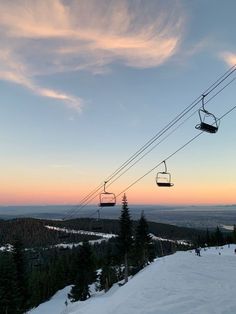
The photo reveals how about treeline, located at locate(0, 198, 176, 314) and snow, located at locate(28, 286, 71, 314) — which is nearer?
treeline, located at locate(0, 198, 176, 314)

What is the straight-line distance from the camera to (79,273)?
68438 millimetres

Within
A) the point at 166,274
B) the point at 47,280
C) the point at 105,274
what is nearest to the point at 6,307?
the point at 166,274

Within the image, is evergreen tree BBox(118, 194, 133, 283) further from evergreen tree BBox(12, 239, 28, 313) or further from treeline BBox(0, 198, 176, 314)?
evergreen tree BBox(12, 239, 28, 313)

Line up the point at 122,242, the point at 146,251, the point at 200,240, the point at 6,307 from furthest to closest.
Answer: the point at 200,240 < the point at 146,251 < the point at 122,242 < the point at 6,307

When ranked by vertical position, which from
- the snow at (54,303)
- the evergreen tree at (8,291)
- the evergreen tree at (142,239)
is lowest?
the snow at (54,303)

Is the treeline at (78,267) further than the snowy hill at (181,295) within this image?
Yes

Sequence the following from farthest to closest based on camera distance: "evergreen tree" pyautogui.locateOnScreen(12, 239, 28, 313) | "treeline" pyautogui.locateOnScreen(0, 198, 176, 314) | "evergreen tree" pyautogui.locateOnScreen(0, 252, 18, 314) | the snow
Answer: the snow → "evergreen tree" pyautogui.locateOnScreen(12, 239, 28, 313) → "treeline" pyautogui.locateOnScreen(0, 198, 176, 314) → "evergreen tree" pyautogui.locateOnScreen(0, 252, 18, 314)

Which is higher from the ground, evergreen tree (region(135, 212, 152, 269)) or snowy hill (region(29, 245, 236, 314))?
evergreen tree (region(135, 212, 152, 269))

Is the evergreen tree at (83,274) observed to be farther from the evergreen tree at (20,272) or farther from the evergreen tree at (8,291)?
the evergreen tree at (8,291)

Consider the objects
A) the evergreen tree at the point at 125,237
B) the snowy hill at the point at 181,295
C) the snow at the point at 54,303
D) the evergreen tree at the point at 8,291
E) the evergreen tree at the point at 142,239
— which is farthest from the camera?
the snow at the point at 54,303

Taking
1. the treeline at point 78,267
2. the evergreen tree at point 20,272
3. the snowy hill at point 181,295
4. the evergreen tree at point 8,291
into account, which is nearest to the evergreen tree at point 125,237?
the treeline at point 78,267

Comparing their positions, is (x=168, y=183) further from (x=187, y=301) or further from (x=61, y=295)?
(x=61, y=295)

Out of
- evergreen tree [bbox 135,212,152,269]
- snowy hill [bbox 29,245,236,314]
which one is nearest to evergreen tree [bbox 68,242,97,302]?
evergreen tree [bbox 135,212,152,269]

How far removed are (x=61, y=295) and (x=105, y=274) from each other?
60.5 ft
